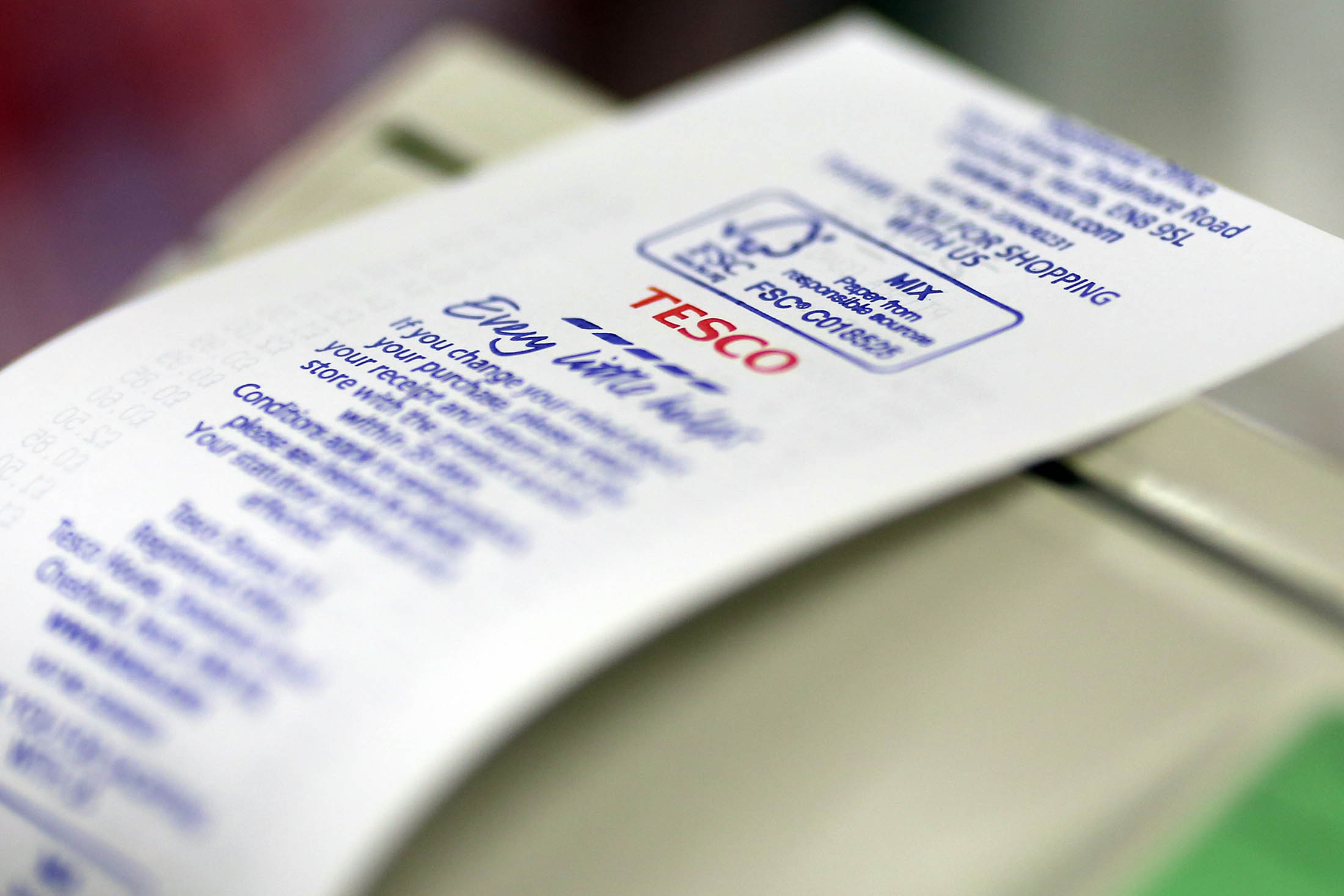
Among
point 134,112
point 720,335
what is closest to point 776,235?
point 720,335

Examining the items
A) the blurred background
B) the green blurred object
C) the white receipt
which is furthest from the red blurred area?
the green blurred object

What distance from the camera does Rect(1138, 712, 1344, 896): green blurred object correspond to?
296mm

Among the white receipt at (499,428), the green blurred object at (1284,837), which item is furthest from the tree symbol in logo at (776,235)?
the green blurred object at (1284,837)

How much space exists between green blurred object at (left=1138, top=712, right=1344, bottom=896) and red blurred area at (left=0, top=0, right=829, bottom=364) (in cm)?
91

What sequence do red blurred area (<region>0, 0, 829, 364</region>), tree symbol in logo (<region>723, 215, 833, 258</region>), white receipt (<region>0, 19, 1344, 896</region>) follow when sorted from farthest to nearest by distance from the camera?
1. red blurred area (<region>0, 0, 829, 364</region>)
2. tree symbol in logo (<region>723, 215, 833, 258</region>)
3. white receipt (<region>0, 19, 1344, 896</region>)

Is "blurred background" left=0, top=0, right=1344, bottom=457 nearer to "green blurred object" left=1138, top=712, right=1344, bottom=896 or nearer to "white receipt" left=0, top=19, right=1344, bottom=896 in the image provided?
"white receipt" left=0, top=19, right=1344, bottom=896

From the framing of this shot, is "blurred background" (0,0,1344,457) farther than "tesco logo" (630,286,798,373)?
Yes

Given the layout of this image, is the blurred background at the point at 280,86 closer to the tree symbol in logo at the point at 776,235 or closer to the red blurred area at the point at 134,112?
the red blurred area at the point at 134,112

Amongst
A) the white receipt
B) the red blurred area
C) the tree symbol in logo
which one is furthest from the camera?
the red blurred area

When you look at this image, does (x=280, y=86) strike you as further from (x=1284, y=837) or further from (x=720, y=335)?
(x=1284, y=837)

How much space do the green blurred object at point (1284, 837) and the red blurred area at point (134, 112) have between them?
91 centimetres

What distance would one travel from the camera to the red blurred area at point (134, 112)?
111 centimetres

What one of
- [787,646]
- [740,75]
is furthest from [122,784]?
[740,75]

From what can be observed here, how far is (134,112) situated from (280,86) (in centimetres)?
13
